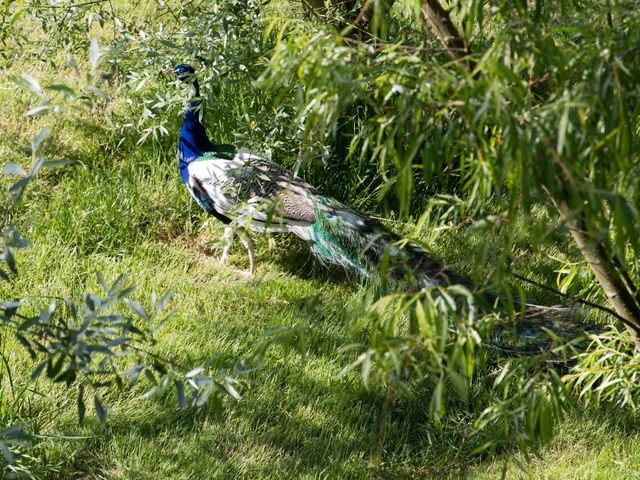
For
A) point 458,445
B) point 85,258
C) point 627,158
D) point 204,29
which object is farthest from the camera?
point 85,258

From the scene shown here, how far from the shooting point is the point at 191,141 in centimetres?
493

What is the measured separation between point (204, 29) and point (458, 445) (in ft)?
7.32

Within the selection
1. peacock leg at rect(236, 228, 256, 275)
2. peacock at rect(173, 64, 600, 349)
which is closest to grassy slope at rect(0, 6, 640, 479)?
peacock leg at rect(236, 228, 256, 275)

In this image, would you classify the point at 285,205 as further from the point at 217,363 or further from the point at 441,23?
the point at 441,23

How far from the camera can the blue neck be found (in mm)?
4879

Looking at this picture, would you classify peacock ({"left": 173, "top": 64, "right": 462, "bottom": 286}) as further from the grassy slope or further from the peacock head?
the grassy slope

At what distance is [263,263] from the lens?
4781 mm

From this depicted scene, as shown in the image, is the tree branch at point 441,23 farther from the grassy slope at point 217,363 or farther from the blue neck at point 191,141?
the blue neck at point 191,141

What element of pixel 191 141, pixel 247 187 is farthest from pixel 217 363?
pixel 191 141

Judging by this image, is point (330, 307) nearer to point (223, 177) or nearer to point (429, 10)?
point (223, 177)

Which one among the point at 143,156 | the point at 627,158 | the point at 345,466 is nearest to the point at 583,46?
the point at 627,158

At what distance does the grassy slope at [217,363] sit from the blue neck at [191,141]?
17 cm

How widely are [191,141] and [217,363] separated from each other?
159cm

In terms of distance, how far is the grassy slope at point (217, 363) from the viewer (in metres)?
3.31
